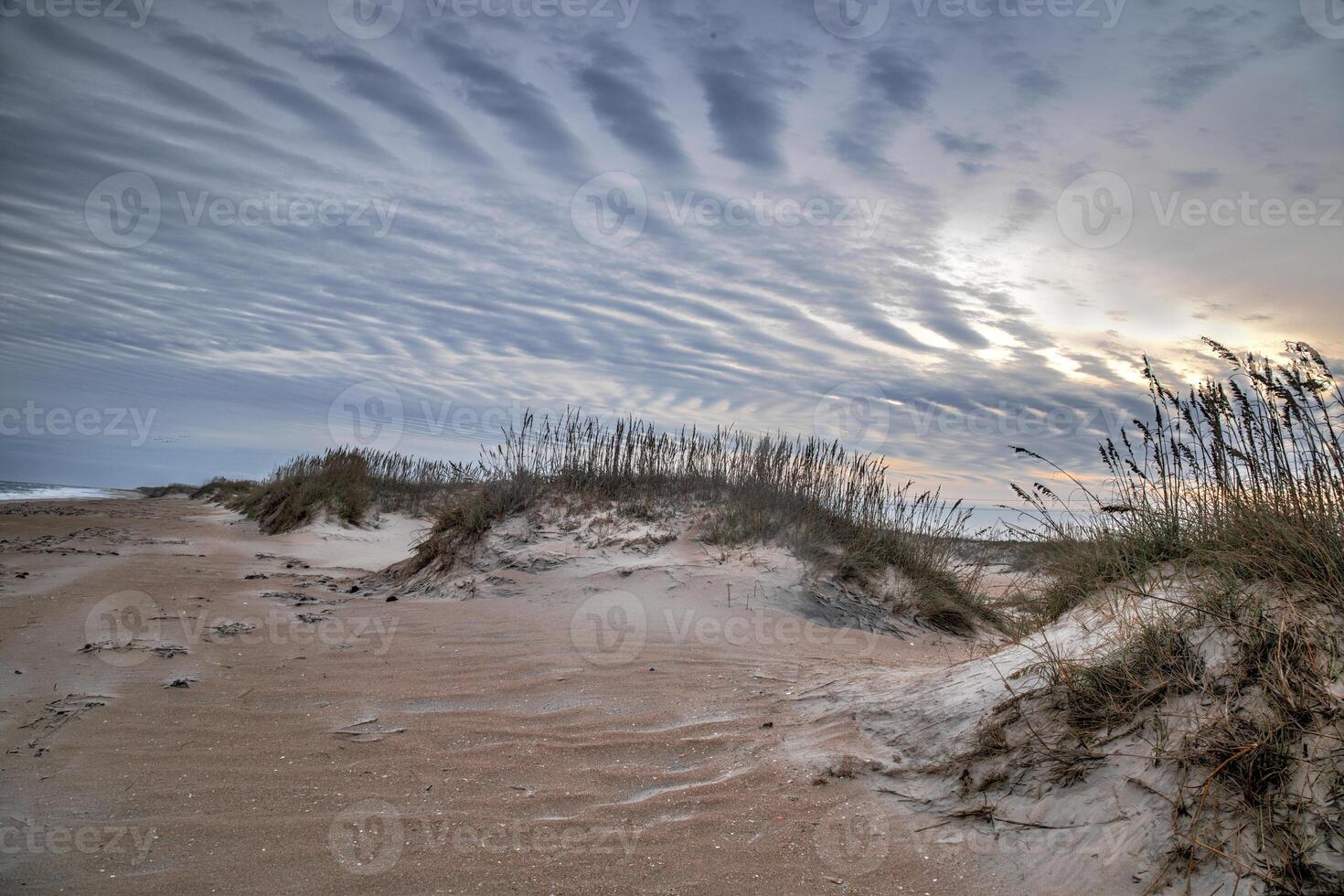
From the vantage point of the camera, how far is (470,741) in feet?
12.9

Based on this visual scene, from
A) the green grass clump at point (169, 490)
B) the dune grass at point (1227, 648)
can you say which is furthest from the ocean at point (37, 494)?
the dune grass at point (1227, 648)

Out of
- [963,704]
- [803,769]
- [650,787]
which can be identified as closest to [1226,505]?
[963,704]

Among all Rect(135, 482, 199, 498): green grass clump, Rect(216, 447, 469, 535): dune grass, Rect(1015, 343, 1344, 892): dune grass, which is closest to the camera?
Rect(1015, 343, 1344, 892): dune grass

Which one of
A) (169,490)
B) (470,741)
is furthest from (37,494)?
(470,741)

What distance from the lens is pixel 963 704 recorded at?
11.6ft

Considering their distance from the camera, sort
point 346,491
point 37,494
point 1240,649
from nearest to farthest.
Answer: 1. point 1240,649
2. point 346,491
3. point 37,494

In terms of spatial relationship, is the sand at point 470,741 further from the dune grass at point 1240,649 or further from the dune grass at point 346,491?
the dune grass at point 346,491

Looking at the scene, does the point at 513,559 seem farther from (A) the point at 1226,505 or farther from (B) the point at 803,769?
(A) the point at 1226,505

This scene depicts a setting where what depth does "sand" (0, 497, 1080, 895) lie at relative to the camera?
2.67 meters

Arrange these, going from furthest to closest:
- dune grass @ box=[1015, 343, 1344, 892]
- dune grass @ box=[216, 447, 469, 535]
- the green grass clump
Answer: the green grass clump
dune grass @ box=[216, 447, 469, 535]
dune grass @ box=[1015, 343, 1344, 892]

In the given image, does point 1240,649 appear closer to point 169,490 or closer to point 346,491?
point 346,491

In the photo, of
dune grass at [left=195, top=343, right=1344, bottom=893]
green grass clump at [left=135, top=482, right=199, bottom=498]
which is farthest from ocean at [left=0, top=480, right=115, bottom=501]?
dune grass at [left=195, top=343, right=1344, bottom=893]

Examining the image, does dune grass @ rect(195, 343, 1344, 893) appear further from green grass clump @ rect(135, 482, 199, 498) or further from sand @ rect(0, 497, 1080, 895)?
green grass clump @ rect(135, 482, 199, 498)

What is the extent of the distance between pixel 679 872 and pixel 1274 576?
272cm
